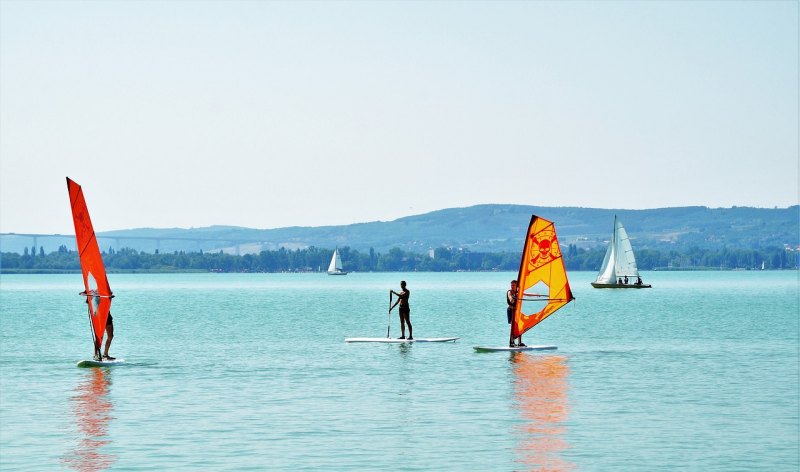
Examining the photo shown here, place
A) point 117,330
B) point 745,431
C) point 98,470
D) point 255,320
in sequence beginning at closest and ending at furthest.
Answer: point 98,470
point 745,431
point 117,330
point 255,320

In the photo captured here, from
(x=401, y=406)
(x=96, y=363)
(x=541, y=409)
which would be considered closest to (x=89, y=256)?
(x=96, y=363)

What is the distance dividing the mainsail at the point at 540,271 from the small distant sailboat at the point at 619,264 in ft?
285

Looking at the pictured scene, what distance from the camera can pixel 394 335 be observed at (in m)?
72.4

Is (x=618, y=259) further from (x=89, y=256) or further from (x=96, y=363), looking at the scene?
(x=89, y=256)

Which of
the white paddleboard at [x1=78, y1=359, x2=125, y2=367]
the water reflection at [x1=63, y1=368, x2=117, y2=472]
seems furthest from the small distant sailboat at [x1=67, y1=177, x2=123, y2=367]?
the white paddleboard at [x1=78, y1=359, x2=125, y2=367]

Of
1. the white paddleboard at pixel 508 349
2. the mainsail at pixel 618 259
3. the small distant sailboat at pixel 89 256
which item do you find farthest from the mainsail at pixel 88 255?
the mainsail at pixel 618 259

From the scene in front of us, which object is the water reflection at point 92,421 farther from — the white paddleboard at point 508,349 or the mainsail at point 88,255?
the white paddleboard at point 508,349

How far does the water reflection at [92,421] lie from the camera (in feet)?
80.9

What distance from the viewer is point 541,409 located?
106 ft

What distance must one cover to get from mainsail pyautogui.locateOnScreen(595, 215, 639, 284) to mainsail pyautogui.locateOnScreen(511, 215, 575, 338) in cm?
8566

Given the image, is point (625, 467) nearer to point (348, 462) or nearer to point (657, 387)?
point (348, 462)

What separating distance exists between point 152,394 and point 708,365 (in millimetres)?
20053

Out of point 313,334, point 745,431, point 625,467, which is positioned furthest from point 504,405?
point 313,334

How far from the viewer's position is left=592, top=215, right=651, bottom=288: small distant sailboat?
13800cm
